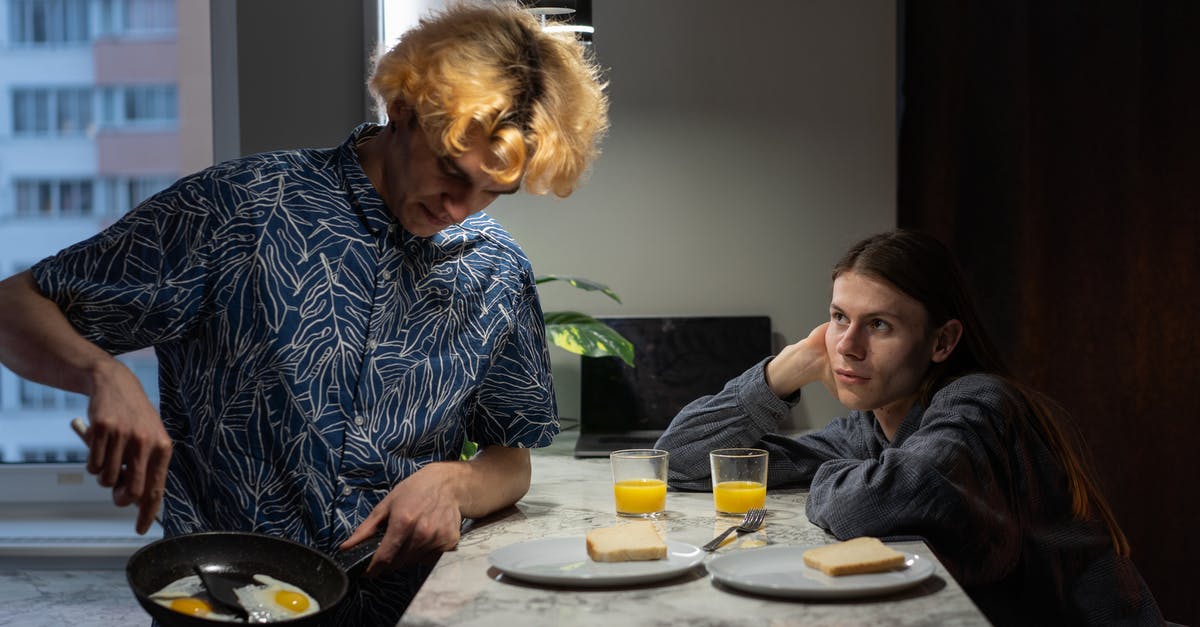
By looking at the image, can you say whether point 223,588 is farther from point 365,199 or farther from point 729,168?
point 729,168

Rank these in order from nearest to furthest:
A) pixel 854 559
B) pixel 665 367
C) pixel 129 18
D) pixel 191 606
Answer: pixel 191 606, pixel 854 559, pixel 665 367, pixel 129 18

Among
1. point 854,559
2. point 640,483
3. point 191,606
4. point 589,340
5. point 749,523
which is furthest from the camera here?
point 589,340

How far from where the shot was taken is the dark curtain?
8.80 ft

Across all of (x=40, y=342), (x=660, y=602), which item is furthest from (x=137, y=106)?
(x=660, y=602)

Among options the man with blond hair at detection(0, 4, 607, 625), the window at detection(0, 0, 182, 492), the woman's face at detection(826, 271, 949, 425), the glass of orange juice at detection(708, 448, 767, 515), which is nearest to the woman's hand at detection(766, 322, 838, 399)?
the woman's face at detection(826, 271, 949, 425)

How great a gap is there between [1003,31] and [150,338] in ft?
7.31

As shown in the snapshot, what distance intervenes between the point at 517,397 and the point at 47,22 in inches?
83.2

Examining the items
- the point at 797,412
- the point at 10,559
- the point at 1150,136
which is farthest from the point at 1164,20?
the point at 10,559

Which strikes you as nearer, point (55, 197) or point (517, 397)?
point (517, 397)

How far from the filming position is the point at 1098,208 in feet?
8.98

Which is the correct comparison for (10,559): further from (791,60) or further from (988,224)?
(988,224)

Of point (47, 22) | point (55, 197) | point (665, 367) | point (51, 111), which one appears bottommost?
point (665, 367)

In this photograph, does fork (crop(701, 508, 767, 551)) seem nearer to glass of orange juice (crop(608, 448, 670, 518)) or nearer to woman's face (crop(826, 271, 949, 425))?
glass of orange juice (crop(608, 448, 670, 518))

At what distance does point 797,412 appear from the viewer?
8.71 ft
